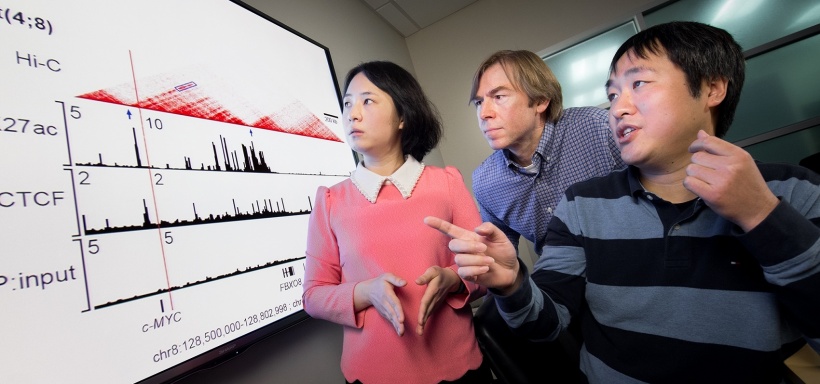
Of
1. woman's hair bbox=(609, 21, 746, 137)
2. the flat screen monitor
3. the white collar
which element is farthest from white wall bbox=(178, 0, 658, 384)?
woman's hair bbox=(609, 21, 746, 137)

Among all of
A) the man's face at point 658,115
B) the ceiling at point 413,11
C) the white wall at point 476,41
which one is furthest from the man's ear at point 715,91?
the ceiling at point 413,11

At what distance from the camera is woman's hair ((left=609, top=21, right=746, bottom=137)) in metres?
0.79

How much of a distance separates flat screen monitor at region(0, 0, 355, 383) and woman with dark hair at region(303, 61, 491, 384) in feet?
1.14

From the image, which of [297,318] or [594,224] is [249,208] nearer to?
[297,318]

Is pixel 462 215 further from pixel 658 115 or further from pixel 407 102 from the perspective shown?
pixel 658 115

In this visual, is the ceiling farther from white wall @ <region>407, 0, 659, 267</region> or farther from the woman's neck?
the woman's neck

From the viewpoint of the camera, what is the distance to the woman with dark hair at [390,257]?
2.49ft

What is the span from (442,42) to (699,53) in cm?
285

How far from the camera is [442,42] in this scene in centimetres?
334

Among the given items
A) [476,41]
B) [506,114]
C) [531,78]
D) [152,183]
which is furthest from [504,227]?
[476,41]

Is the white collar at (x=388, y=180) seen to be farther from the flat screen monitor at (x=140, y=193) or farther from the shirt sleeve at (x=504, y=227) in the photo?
the shirt sleeve at (x=504, y=227)

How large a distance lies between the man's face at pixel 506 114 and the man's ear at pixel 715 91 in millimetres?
605

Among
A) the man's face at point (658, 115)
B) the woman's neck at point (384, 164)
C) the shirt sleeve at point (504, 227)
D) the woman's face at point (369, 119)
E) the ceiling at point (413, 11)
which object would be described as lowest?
the shirt sleeve at point (504, 227)

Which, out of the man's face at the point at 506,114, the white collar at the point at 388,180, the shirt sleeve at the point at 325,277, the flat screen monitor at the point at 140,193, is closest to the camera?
the flat screen monitor at the point at 140,193
